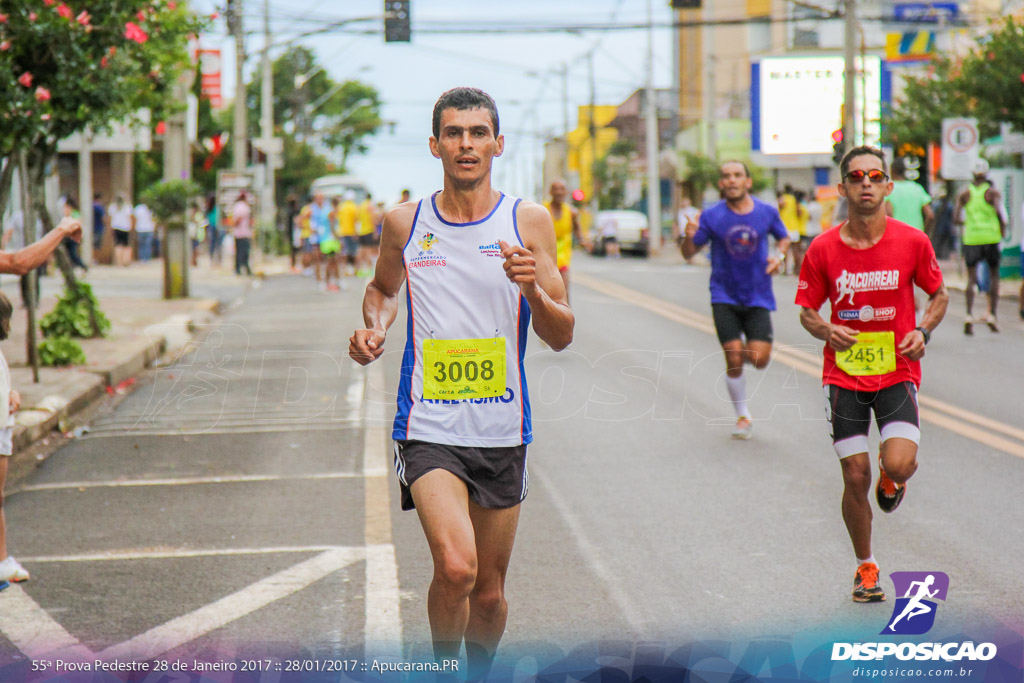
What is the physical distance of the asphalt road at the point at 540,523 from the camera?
5.43 meters

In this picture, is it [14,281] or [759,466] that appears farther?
[14,281]

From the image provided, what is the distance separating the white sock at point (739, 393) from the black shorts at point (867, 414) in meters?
4.04

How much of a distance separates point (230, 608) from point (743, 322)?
5241 millimetres

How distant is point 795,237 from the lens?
31.0 metres

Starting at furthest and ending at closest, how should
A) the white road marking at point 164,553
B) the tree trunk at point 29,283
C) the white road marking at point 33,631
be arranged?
the tree trunk at point 29,283 < the white road marking at point 164,553 < the white road marking at point 33,631

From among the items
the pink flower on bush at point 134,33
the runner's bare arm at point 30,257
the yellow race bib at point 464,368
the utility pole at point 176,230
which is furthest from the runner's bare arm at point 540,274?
the utility pole at point 176,230

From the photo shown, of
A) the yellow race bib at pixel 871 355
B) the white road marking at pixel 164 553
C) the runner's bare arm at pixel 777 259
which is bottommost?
the white road marking at pixel 164 553

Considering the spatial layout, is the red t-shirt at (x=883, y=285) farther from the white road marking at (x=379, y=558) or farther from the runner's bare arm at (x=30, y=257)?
the runner's bare arm at (x=30, y=257)

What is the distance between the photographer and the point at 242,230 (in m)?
30.3

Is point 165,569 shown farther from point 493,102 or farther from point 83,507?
point 493,102

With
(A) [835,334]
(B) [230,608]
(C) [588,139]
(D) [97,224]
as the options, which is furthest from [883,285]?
(C) [588,139]

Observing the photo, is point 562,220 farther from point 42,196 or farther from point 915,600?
point 915,600

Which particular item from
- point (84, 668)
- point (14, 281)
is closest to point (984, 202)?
point (84, 668)

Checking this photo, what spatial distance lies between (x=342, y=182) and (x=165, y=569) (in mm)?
52360
